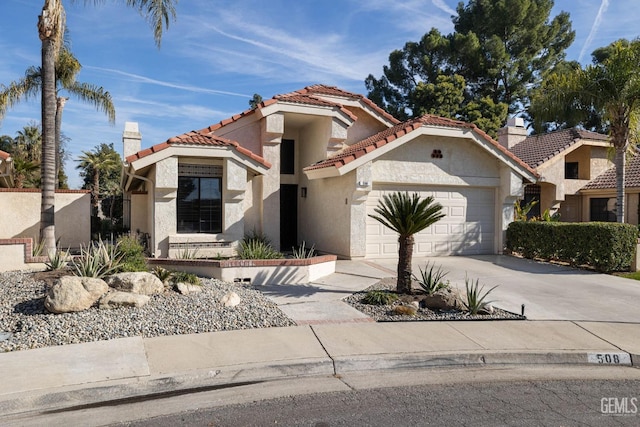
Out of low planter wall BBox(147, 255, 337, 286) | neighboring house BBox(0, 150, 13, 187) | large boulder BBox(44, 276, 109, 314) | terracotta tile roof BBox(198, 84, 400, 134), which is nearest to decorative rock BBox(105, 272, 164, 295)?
large boulder BBox(44, 276, 109, 314)

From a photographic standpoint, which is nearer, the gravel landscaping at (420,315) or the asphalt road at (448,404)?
the asphalt road at (448,404)

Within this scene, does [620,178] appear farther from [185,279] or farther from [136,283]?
[136,283]

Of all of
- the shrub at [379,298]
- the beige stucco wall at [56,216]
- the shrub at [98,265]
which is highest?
the beige stucco wall at [56,216]

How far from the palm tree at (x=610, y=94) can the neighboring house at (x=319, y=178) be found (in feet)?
8.06

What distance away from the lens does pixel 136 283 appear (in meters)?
8.53

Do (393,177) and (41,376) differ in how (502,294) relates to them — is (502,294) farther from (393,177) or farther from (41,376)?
(41,376)

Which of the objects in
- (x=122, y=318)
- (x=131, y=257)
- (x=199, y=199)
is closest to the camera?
(x=122, y=318)

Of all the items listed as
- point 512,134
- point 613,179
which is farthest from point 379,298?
point 512,134

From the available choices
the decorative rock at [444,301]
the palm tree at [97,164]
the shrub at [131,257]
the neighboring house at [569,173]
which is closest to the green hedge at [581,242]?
the decorative rock at [444,301]

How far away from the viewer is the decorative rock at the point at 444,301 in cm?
867

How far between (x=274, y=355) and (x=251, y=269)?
4.68 metres

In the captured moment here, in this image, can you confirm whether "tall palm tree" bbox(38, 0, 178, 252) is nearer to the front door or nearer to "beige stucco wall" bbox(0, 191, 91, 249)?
"beige stucco wall" bbox(0, 191, 91, 249)

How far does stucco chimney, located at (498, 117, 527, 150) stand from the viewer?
25375 mm

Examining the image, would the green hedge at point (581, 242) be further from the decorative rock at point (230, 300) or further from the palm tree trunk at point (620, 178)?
the decorative rock at point (230, 300)
